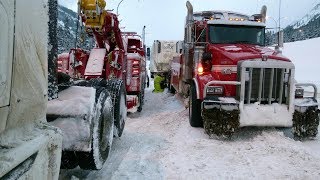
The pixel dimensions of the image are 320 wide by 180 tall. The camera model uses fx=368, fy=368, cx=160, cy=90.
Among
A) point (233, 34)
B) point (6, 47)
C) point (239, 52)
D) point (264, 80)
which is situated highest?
point (233, 34)

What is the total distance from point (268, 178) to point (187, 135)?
258cm

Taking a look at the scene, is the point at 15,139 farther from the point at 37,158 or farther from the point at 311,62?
the point at 311,62

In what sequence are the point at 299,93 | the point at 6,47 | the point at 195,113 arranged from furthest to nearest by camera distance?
the point at 195,113 < the point at 299,93 < the point at 6,47

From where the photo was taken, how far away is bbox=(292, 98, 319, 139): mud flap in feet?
22.5

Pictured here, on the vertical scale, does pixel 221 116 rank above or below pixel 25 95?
below

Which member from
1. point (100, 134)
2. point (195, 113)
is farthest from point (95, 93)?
point (195, 113)

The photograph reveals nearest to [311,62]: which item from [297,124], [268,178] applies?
[297,124]

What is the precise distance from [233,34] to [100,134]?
5283 millimetres

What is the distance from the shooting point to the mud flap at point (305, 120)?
22.5 ft

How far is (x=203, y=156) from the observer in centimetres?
562

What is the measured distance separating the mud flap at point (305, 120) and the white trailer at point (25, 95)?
5.44 m

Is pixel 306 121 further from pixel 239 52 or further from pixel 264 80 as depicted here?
pixel 239 52

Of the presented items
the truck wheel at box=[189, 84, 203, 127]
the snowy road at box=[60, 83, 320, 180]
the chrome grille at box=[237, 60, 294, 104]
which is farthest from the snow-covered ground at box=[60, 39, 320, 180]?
the chrome grille at box=[237, 60, 294, 104]

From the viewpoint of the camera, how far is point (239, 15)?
10.0m
